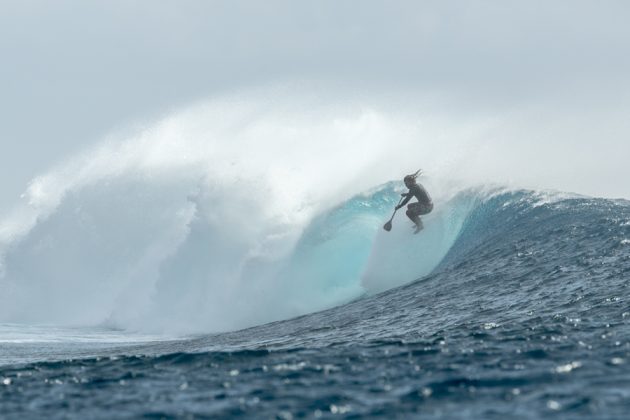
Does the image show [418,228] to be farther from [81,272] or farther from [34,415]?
[34,415]

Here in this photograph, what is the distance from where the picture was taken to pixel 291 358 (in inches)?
532

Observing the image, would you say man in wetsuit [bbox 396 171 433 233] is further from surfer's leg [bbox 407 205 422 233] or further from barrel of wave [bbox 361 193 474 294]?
barrel of wave [bbox 361 193 474 294]

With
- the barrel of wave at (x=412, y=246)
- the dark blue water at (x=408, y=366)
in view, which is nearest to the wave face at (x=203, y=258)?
the barrel of wave at (x=412, y=246)

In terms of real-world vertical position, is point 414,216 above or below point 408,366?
above

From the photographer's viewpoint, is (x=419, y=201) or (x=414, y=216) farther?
(x=414, y=216)

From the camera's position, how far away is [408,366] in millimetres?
12227

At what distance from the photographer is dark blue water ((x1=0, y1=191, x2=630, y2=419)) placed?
1026cm

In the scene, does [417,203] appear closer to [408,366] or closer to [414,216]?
[414,216]

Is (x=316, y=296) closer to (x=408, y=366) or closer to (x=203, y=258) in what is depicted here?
(x=203, y=258)

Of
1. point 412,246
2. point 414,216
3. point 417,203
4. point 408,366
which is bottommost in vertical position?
point 408,366

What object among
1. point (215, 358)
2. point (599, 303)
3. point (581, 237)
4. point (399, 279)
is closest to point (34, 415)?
point (215, 358)

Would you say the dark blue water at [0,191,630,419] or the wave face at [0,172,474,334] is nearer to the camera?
the dark blue water at [0,191,630,419]

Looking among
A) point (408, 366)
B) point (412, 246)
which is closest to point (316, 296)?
point (412, 246)

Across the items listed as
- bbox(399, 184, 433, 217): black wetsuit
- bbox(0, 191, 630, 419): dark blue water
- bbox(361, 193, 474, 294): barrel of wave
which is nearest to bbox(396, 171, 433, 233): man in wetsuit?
bbox(399, 184, 433, 217): black wetsuit
